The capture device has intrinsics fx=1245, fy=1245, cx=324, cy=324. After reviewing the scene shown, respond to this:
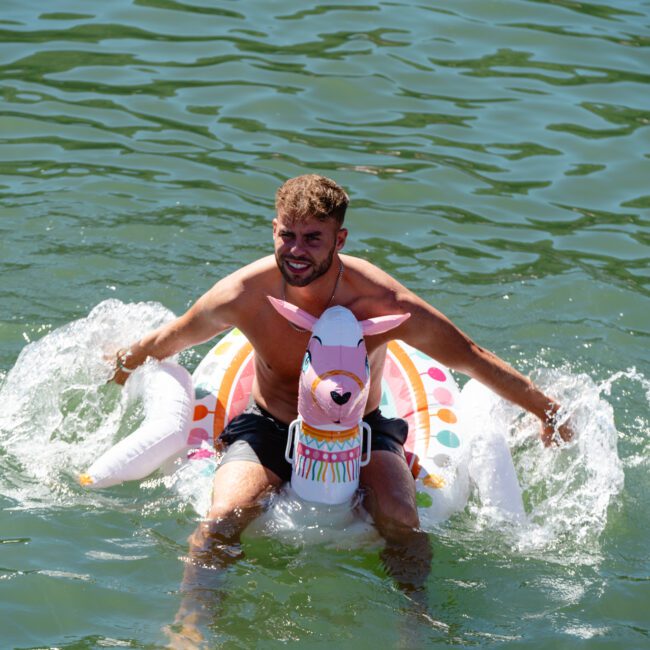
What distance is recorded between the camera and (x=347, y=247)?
7898 mm

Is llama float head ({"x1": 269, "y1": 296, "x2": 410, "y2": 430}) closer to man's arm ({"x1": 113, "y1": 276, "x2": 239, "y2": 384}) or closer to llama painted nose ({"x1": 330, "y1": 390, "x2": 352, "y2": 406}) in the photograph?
llama painted nose ({"x1": 330, "y1": 390, "x2": 352, "y2": 406})

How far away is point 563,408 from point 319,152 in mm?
3802

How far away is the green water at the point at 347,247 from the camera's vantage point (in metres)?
4.83

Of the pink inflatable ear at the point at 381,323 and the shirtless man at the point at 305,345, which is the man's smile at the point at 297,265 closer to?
the shirtless man at the point at 305,345

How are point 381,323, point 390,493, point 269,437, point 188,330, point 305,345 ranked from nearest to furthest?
point 381,323 < point 390,493 < point 305,345 < point 269,437 < point 188,330

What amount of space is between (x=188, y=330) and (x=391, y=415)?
1163mm

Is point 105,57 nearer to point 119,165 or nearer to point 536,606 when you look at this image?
point 119,165

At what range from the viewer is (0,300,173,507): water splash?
5773 millimetres

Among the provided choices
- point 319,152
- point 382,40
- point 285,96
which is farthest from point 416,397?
point 382,40

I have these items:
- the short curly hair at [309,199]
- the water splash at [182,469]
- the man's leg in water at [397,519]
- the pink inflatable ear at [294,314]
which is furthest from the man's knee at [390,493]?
the short curly hair at [309,199]

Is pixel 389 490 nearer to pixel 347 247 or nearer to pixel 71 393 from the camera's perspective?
pixel 71 393

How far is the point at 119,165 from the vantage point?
28.3 feet

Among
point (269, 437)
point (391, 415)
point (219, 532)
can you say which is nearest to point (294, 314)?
point (269, 437)

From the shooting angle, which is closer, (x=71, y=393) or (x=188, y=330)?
(x=188, y=330)
